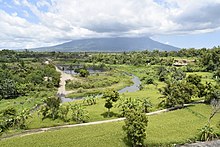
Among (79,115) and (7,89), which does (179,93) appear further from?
(7,89)

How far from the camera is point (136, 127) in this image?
32.4 m

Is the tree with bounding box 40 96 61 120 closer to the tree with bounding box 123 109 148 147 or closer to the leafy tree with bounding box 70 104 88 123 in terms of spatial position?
the leafy tree with bounding box 70 104 88 123

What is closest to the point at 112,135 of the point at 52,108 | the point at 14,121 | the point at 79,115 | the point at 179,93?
the point at 79,115

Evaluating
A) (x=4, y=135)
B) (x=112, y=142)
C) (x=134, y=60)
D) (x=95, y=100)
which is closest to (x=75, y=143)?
(x=112, y=142)

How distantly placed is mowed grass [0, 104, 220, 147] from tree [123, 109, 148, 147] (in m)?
1.71

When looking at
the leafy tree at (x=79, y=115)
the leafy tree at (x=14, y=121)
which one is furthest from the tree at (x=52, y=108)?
the leafy tree at (x=14, y=121)

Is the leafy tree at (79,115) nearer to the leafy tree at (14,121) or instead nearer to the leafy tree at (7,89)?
the leafy tree at (14,121)

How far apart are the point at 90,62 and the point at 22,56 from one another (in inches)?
2109

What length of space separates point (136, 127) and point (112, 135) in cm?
559

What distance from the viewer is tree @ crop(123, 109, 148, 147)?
32344 mm

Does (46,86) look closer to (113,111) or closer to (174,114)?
(113,111)

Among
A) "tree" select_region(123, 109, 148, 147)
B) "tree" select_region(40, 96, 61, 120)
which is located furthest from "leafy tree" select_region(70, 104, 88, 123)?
"tree" select_region(123, 109, 148, 147)

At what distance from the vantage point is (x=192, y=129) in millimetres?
38969

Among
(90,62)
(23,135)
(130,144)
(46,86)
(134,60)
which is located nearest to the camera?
(130,144)
